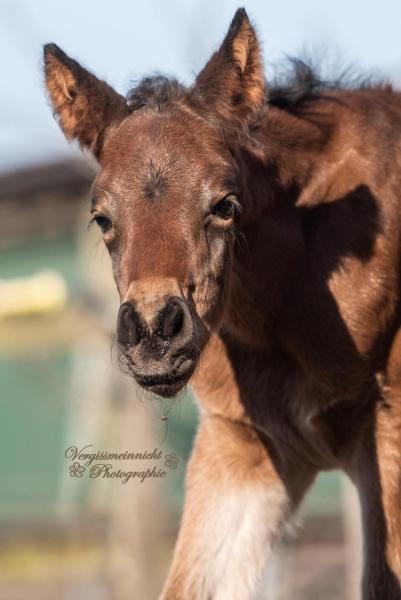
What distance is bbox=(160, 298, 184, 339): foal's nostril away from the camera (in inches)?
215

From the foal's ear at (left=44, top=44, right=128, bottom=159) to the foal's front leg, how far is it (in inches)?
74.7

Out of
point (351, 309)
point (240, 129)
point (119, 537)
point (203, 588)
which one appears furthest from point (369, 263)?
point (119, 537)

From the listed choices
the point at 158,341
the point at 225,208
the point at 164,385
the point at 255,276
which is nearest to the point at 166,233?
the point at 225,208

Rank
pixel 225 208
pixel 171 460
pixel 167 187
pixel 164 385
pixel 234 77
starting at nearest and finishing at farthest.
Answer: pixel 164 385 < pixel 167 187 < pixel 225 208 < pixel 234 77 < pixel 171 460

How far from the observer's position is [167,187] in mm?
5785

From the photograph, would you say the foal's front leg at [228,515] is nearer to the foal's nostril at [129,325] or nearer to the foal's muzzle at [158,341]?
the foal's muzzle at [158,341]

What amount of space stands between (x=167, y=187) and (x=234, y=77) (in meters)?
0.84

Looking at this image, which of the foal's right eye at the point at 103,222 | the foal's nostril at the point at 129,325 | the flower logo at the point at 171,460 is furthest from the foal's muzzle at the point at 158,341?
the flower logo at the point at 171,460

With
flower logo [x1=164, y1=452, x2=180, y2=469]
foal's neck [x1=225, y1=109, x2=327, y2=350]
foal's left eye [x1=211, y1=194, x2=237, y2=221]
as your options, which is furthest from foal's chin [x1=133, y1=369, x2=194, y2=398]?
flower logo [x1=164, y1=452, x2=180, y2=469]

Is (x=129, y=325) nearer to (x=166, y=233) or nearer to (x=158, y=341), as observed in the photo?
(x=158, y=341)

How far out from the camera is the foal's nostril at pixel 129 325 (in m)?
5.45

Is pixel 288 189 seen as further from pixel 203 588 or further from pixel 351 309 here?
pixel 203 588

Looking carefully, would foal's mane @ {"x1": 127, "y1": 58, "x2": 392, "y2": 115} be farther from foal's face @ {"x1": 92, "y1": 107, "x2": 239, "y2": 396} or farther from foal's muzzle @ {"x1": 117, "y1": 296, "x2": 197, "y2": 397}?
foal's muzzle @ {"x1": 117, "y1": 296, "x2": 197, "y2": 397}

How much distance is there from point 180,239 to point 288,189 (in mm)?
1347
